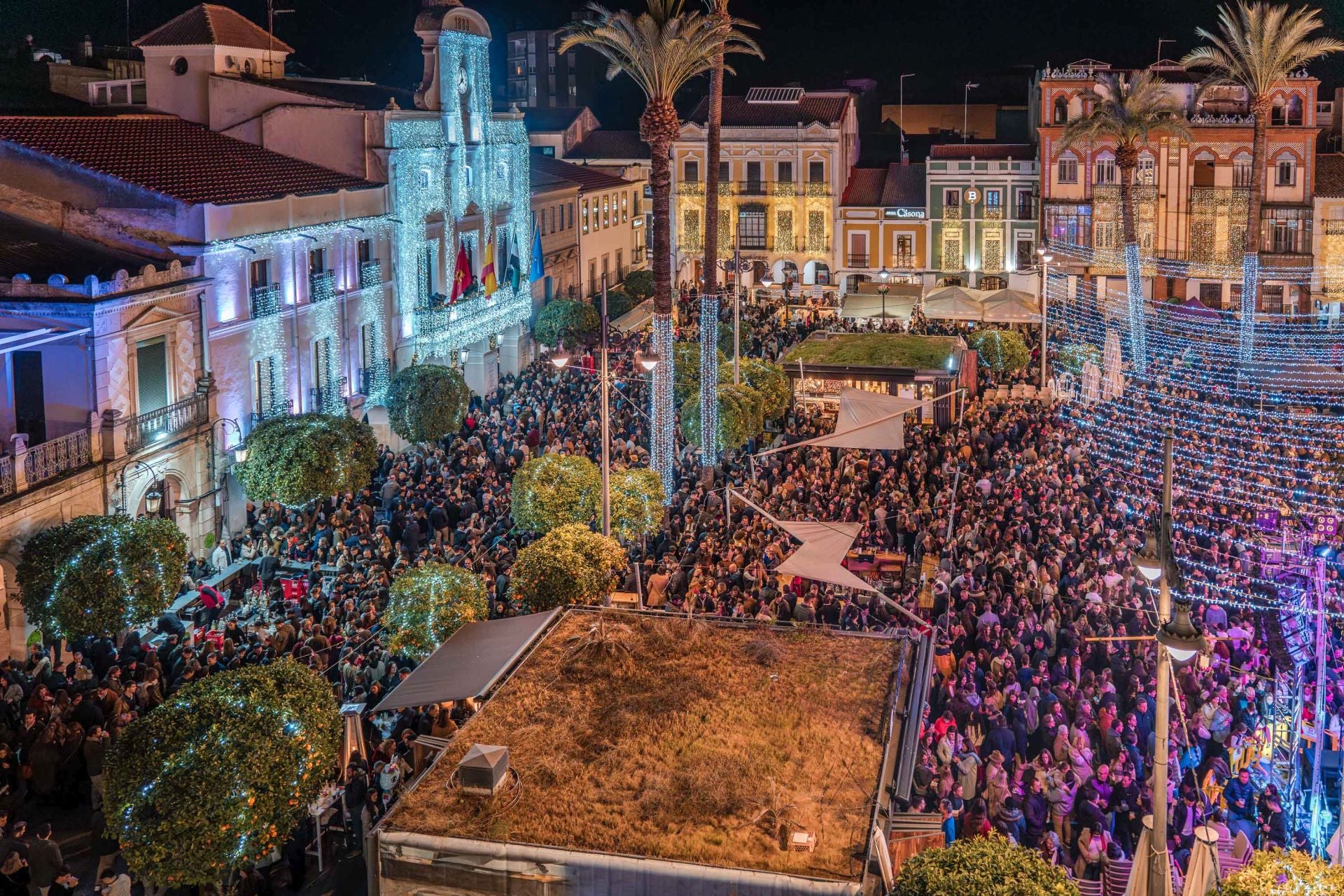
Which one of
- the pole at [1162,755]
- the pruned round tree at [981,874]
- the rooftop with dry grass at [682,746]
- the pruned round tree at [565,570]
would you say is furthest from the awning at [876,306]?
the pruned round tree at [981,874]

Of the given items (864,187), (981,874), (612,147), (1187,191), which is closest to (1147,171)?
(1187,191)

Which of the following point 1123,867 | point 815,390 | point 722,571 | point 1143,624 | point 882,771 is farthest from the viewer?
point 815,390

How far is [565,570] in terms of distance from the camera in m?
17.6

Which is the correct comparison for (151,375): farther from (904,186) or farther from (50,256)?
(904,186)

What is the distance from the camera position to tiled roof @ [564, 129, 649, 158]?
64625mm

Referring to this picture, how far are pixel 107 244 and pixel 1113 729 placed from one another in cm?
1986

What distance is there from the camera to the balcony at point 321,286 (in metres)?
31.1

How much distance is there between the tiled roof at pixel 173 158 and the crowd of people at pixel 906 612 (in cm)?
631

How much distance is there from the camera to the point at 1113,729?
14.8 m

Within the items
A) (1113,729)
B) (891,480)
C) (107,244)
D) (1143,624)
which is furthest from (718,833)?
(107,244)

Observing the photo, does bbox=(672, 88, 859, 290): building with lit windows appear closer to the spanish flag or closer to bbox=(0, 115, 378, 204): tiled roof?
the spanish flag

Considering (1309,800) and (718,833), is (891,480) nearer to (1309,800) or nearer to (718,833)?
(1309,800)

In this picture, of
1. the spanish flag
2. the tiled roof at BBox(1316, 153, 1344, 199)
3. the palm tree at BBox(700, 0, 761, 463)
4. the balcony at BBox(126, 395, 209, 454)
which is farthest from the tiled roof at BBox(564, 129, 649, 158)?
the balcony at BBox(126, 395, 209, 454)

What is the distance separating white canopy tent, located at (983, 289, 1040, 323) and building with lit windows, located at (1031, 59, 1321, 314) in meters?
16.1
